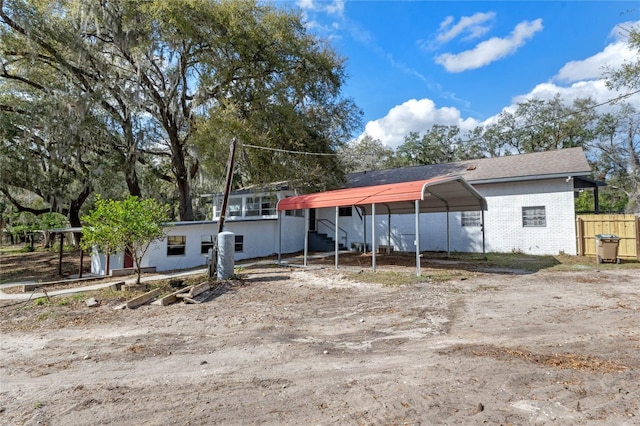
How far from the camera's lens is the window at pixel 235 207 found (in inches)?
883

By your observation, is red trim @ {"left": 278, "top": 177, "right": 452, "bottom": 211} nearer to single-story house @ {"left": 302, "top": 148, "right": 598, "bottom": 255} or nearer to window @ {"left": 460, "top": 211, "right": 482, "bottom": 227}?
single-story house @ {"left": 302, "top": 148, "right": 598, "bottom": 255}

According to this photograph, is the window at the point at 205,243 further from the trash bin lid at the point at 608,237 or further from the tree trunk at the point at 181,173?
the trash bin lid at the point at 608,237

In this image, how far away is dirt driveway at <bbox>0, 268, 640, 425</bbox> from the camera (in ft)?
10.4

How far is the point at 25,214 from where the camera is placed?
94.6 ft

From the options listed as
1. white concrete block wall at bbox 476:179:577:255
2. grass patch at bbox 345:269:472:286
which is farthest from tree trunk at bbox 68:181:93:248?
white concrete block wall at bbox 476:179:577:255

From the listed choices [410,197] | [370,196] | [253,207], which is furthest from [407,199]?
[253,207]

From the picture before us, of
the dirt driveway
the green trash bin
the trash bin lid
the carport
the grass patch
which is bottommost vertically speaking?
the dirt driveway

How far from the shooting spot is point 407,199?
34.8ft

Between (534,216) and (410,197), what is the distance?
8389 millimetres

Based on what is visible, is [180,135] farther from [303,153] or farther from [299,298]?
[299,298]

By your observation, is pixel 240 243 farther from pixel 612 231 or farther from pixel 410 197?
pixel 612 231

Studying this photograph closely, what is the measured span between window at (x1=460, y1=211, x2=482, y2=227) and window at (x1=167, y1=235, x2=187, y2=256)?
43.7ft

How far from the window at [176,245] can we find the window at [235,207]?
6901mm

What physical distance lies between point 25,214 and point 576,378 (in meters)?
37.0
